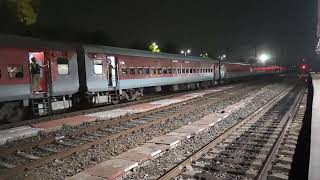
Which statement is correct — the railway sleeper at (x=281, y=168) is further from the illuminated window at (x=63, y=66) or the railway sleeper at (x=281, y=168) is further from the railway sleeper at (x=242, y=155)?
the illuminated window at (x=63, y=66)

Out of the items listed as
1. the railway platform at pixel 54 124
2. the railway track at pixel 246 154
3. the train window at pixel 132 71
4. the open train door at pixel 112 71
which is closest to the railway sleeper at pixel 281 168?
the railway track at pixel 246 154

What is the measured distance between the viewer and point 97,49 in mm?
17406

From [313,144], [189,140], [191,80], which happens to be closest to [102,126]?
[189,140]

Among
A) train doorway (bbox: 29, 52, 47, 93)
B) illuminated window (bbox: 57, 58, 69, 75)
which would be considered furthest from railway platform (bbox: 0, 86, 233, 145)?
illuminated window (bbox: 57, 58, 69, 75)

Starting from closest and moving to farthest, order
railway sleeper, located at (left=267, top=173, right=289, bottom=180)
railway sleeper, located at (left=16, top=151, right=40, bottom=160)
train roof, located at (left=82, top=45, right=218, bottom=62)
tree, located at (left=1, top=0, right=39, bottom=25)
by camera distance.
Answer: railway sleeper, located at (left=267, top=173, right=289, bottom=180) → railway sleeper, located at (left=16, top=151, right=40, bottom=160) → train roof, located at (left=82, top=45, right=218, bottom=62) → tree, located at (left=1, top=0, right=39, bottom=25)

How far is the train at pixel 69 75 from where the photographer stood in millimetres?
12844

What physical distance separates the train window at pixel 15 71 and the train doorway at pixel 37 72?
0.57 m

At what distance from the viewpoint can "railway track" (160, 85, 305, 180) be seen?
22.5ft

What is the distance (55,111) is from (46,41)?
142 inches

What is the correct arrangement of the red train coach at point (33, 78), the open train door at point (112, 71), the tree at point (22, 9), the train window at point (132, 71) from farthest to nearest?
the tree at point (22, 9), the train window at point (132, 71), the open train door at point (112, 71), the red train coach at point (33, 78)

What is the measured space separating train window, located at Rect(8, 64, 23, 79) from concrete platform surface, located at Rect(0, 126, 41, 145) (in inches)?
90.0

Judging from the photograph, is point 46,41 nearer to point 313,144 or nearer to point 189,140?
point 189,140

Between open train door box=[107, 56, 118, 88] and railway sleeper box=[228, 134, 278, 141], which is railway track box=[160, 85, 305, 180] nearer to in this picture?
railway sleeper box=[228, 134, 278, 141]

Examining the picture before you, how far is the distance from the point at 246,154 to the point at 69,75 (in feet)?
32.6
